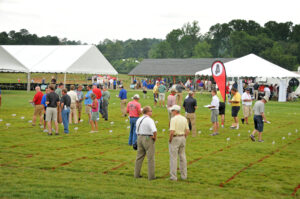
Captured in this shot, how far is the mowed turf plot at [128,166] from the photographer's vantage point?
7.85m

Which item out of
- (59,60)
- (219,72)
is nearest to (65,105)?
(219,72)

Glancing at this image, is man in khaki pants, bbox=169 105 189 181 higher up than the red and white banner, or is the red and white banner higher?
the red and white banner

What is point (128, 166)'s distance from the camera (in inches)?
410

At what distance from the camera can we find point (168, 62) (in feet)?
241

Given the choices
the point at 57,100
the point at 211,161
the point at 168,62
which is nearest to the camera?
the point at 211,161

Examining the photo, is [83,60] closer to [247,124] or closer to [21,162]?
[247,124]

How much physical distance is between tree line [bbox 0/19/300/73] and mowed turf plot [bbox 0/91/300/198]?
7784 cm

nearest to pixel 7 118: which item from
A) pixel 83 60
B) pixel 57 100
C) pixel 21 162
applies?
pixel 57 100

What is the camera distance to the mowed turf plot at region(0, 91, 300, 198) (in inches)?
309

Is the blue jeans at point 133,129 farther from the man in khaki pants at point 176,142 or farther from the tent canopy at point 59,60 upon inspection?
the tent canopy at point 59,60

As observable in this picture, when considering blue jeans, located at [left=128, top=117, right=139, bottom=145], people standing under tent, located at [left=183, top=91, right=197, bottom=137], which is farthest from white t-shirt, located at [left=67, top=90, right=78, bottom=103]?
people standing under tent, located at [left=183, top=91, right=197, bottom=137]

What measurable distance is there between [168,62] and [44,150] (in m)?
62.2

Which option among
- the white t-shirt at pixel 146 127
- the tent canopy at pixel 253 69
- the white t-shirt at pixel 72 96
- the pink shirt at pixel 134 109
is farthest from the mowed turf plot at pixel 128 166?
the tent canopy at pixel 253 69

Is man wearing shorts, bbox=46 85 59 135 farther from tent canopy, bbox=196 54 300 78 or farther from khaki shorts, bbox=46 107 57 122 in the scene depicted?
tent canopy, bbox=196 54 300 78
